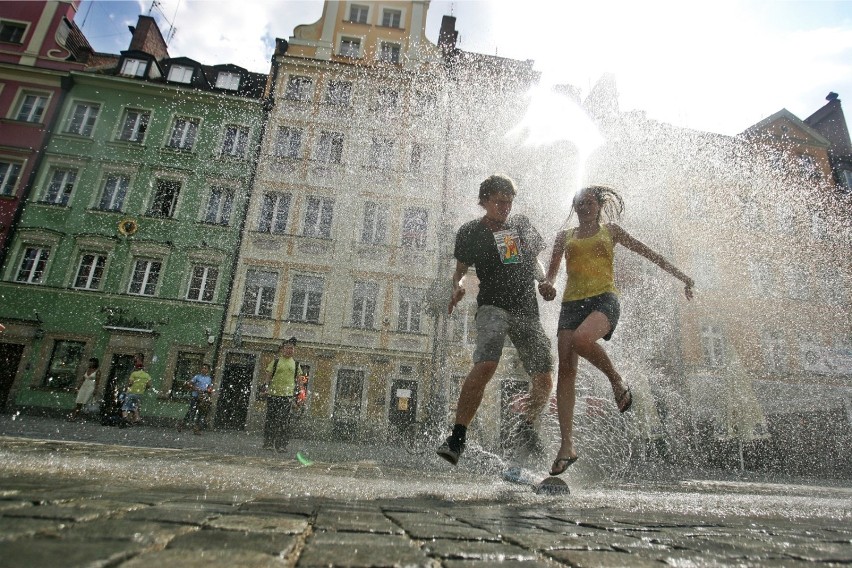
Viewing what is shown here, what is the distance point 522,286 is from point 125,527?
9.85ft

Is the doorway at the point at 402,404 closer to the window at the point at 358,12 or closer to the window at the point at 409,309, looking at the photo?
the window at the point at 409,309

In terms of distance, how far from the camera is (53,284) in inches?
743

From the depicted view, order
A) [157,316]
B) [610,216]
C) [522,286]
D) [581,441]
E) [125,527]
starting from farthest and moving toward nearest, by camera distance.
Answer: [157,316] < [581,441] < [610,216] < [522,286] < [125,527]

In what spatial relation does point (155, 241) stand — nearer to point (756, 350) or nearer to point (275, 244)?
point (275, 244)

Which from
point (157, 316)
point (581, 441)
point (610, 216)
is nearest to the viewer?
point (610, 216)

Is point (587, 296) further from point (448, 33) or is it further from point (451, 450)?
point (448, 33)

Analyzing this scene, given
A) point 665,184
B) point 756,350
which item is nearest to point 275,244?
point 665,184

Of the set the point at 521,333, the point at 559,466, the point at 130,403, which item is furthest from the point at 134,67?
the point at 559,466

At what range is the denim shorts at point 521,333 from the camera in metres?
3.47

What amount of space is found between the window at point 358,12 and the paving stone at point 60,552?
89.7 feet

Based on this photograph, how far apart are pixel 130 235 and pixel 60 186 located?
13.2 feet

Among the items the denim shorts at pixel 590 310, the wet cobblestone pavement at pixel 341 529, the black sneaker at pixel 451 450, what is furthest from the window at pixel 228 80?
the wet cobblestone pavement at pixel 341 529

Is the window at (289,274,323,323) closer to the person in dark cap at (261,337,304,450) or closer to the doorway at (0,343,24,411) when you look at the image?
the doorway at (0,343,24,411)

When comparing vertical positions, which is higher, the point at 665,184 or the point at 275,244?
the point at 665,184
